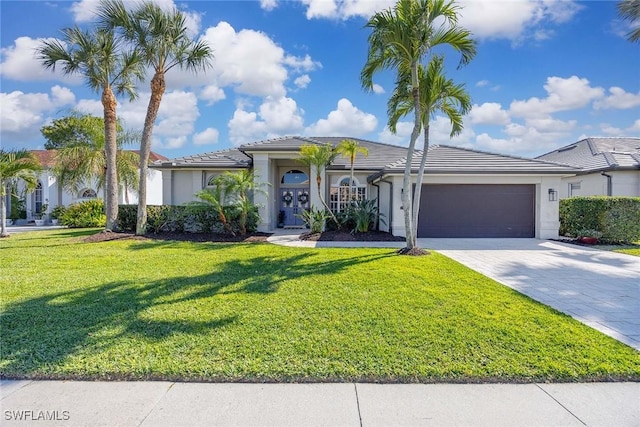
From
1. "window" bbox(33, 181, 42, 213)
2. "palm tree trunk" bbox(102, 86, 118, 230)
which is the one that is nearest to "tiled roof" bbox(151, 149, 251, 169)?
"palm tree trunk" bbox(102, 86, 118, 230)

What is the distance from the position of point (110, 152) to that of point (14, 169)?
445cm

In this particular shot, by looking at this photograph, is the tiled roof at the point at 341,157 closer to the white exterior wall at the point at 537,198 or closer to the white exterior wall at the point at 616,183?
the white exterior wall at the point at 537,198

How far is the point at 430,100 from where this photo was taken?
9578 millimetres

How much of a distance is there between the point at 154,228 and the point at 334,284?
10893 millimetres

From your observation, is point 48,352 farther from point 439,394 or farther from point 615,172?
point 615,172

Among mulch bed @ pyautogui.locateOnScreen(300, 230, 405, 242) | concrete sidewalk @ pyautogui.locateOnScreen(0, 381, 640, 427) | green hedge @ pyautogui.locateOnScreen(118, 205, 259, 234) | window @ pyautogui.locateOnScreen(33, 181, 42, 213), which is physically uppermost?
window @ pyautogui.locateOnScreen(33, 181, 42, 213)

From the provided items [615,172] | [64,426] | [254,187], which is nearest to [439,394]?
[64,426]

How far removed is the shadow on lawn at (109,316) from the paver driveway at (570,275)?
4.45 metres

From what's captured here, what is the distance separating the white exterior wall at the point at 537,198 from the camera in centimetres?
1329

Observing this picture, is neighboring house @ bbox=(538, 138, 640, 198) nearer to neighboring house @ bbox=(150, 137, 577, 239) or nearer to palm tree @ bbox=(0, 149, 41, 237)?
neighboring house @ bbox=(150, 137, 577, 239)

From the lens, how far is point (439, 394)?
305 centimetres

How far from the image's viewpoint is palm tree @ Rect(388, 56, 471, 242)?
30.9ft

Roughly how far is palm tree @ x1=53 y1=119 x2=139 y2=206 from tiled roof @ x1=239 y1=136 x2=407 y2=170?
8.65 m

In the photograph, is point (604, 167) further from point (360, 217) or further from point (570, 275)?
point (360, 217)
